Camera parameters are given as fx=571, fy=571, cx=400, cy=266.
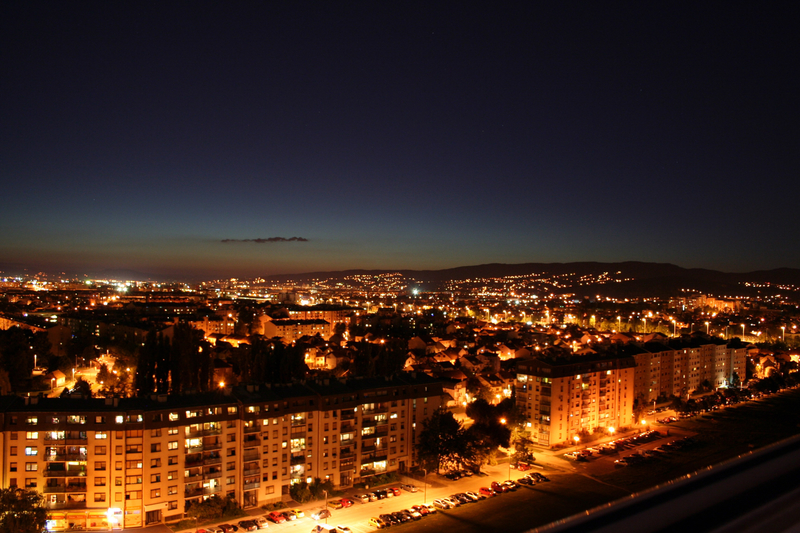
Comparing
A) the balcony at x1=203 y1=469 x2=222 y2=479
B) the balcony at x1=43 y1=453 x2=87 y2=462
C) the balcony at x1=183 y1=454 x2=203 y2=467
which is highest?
the balcony at x1=43 y1=453 x2=87 y2=462

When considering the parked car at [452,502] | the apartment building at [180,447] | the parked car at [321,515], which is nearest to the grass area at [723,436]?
the parked car at [452,502]

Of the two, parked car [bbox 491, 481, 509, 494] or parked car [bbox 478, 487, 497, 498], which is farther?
parked car [bbox 491, 481, 509, 494]

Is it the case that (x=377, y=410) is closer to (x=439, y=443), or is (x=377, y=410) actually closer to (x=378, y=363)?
(x=439, y=443)

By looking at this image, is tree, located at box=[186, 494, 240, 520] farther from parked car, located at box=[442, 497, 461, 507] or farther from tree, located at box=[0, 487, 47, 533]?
parked car, located at box=[442, 497, 461, 507]

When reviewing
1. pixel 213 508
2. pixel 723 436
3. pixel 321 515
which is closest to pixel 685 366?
pixel 723 436

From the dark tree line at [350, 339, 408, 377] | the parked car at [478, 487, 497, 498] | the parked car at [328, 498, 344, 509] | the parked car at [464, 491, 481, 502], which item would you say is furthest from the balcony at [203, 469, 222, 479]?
the dark tree line at [350, 339, 408, 377]
